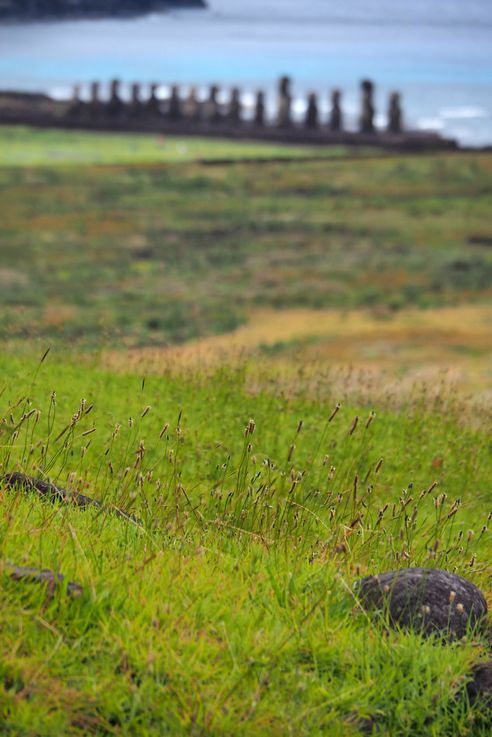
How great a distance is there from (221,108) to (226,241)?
18955mm

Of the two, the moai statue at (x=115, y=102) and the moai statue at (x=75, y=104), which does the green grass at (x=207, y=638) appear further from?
the moai statue at (x=115, y=102)

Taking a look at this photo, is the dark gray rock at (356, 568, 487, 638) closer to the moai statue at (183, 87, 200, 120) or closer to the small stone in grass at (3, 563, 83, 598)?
the small stone in grass at (3, 563, 83, 598)

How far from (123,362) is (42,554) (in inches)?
230

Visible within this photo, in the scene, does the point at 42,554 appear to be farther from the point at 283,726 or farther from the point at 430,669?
the point at 430,669

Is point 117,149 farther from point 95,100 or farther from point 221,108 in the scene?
point 95,100

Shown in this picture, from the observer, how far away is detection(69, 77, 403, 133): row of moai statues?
112 ft

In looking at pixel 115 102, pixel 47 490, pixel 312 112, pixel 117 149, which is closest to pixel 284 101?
pixel 312 112

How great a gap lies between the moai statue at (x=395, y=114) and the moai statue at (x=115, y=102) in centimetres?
857

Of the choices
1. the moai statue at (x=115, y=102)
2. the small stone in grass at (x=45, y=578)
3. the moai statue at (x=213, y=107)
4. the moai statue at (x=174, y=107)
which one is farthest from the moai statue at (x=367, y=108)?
the small stone in grass at (x=45, y=578)

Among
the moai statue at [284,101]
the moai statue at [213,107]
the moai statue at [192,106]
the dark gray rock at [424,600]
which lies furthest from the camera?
the moai statue at [192,106]

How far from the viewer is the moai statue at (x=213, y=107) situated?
35250mm

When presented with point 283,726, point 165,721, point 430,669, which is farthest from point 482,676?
point 165,721

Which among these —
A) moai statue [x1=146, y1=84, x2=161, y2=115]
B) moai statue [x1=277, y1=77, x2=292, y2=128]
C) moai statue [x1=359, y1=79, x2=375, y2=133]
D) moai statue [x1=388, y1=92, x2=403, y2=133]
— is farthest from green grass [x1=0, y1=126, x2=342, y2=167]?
moai statue [x1=388, y1=92, x2=403, y2=133]

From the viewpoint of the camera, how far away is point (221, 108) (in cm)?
3606
